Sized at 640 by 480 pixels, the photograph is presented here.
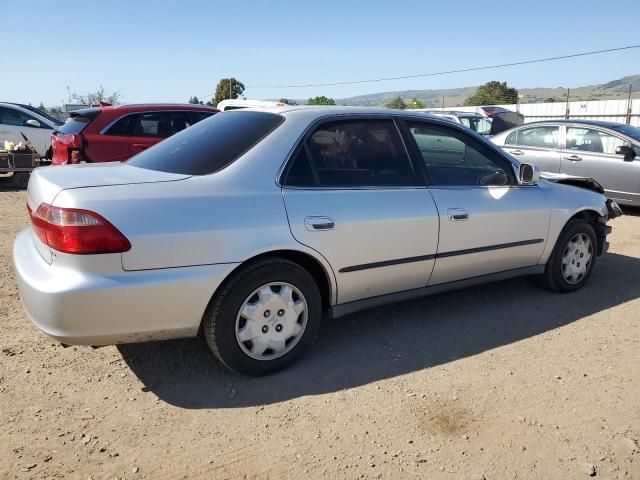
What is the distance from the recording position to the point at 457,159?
441 centimetres

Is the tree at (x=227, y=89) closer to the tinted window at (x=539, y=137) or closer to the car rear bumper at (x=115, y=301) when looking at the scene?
the tinted window at (x=539, y=137)

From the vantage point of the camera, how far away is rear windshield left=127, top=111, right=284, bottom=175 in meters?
3.29

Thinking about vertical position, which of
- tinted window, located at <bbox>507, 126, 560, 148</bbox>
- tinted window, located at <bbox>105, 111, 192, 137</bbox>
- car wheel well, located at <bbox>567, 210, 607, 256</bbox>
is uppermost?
tinted window, located at <bbox>105, 111, 192, 137</bbox>

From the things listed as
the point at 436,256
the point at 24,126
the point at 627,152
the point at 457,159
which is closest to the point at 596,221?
the point at 457,159

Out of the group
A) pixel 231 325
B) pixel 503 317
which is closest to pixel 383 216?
pixel 231 325

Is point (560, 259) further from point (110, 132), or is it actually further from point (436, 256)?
point (110, 132)

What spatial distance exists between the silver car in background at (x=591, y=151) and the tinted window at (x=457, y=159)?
5.14m

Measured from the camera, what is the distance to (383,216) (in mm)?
3574

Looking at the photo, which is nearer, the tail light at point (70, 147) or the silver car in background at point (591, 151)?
the tail light at point (70, 147)

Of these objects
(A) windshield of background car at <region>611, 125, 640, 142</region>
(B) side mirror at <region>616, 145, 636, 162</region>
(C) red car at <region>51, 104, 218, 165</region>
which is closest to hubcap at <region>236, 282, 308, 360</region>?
(C) red car at <region>51, 104, 218, 165</region>

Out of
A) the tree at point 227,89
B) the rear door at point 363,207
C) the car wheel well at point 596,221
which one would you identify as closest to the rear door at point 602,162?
the car wheel well at point 596,221

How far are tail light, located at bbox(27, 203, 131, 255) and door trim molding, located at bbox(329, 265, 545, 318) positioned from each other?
1456 millimetres

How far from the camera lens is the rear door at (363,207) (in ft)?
10.9

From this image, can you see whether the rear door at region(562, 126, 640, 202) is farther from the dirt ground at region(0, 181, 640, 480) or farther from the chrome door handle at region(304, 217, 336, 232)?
the chrome door handle at region(304, 217, 336, 232)
